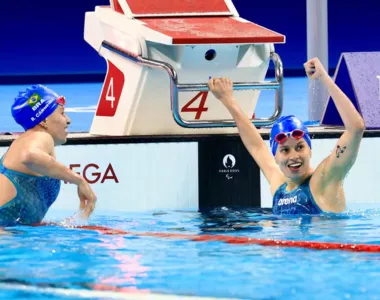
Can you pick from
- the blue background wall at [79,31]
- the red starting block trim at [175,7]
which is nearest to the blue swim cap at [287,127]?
the red starting block trim at [175,7]

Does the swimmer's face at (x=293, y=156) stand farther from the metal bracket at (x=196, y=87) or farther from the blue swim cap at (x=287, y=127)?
the metal bracket at (x=196, y=87)

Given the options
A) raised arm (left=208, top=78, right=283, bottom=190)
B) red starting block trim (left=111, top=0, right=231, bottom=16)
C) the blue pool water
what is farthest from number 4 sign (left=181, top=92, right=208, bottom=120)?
the blue pool water

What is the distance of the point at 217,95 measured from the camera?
6207 millimetres

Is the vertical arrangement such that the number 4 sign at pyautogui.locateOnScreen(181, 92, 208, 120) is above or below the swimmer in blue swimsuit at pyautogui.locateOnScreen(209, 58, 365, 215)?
above

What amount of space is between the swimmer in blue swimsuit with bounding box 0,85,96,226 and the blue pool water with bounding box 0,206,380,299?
15cm

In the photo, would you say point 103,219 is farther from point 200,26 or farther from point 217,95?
point 200,26

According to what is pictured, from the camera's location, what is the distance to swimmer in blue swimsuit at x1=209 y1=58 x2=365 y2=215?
5.38 metres

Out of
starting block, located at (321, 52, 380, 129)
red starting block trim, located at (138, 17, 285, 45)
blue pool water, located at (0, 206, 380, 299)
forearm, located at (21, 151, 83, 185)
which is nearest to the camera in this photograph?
blue pool water, located at (0, 206, 380, 299)

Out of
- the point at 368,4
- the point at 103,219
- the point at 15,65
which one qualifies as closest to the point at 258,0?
the point at 368,4

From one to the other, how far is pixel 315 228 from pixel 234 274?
4.10 feet

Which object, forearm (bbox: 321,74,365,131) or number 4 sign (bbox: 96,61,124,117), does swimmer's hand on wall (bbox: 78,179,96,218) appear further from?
number 4 sign (bbox: 96,61,124,117)

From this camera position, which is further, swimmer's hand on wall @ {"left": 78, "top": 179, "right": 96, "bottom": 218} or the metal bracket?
the metal bracket

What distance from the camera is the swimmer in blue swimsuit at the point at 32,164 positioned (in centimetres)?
547

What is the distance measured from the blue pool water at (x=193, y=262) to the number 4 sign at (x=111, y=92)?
125 cm
